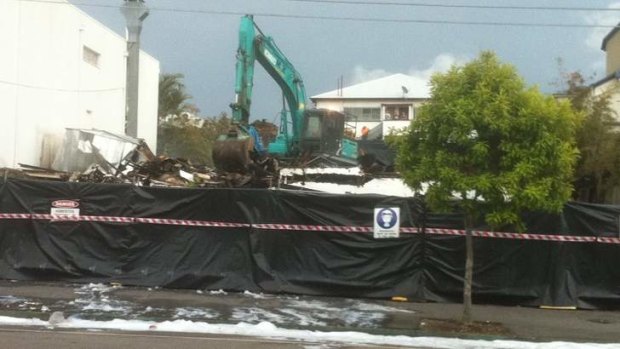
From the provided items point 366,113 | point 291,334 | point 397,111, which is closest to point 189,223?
point 291,334

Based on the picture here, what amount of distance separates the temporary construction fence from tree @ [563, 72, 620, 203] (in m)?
8.10

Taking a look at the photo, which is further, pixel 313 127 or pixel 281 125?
pixel 281 125

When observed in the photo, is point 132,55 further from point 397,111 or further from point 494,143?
point 397,111

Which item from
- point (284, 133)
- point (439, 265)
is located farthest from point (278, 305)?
point (284, 133)

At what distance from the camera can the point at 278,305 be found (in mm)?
12055

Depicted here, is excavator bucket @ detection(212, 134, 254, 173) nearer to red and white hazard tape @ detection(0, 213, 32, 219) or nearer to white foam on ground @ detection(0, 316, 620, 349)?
red and white hazard tape @ detection(0, 213, 32, 219)

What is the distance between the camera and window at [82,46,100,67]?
2686 cm

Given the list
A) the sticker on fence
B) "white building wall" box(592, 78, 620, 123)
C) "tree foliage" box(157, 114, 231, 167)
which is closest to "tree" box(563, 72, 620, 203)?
"white building wall" box(592, 78, 620, 123)

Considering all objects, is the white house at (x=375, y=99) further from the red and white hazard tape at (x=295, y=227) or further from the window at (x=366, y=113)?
the red and white hazard tape at (x=295, y=227)

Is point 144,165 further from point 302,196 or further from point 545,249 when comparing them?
point 545,249

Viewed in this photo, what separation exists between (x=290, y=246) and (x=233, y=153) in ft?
19.4

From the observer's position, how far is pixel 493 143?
10.4 meters

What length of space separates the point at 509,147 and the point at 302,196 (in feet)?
15.1

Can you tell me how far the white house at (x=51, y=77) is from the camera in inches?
848
